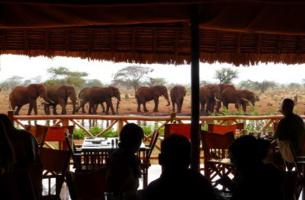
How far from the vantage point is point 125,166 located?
329cm

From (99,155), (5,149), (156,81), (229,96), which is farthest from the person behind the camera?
(156,81)

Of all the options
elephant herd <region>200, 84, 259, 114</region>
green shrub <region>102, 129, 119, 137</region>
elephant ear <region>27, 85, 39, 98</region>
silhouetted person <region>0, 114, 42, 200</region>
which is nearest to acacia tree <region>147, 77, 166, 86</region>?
elephant herd <region>200, 84, 259, 114</region>

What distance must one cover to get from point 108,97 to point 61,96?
118 cm

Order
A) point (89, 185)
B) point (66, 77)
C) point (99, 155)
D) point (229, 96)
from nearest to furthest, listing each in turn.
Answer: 1. point (89, 185)
2. point (99, 155)
3. point (229, 96)
4. point (66, 77)

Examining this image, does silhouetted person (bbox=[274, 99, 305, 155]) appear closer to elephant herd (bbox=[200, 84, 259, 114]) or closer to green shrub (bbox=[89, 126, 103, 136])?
green shrub (bbox=[89, 126, 103, 136])

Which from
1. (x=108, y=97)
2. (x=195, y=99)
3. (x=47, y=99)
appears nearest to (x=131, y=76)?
(x=108, y=97)

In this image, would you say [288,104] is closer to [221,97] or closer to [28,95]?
[221,97]

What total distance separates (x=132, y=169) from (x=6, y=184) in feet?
2.95

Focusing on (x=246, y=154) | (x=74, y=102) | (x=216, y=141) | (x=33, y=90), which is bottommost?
(x=216, y=141)

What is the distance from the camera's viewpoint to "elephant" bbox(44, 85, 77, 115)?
451 inches

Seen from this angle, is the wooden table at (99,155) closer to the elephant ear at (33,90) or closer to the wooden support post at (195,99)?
the wooden support post at (195,99)

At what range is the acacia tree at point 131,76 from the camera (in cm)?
1307

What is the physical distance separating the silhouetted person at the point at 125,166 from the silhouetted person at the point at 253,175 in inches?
30.6

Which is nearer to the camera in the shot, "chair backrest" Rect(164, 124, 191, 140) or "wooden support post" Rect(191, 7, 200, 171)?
"wooden support post" Rect(191, 7, 200, 171)
